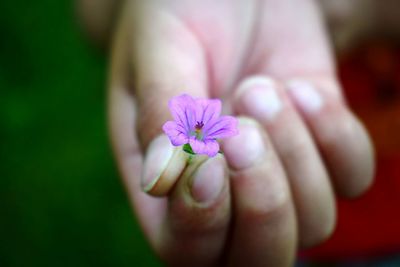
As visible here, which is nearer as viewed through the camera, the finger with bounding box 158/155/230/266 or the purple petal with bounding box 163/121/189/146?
the purple petal with bounding box 163/121/189/146

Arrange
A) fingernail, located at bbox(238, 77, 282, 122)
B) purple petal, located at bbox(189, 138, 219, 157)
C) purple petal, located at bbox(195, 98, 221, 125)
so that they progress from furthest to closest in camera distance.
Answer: fingernail, located at bbox(238, 77, 282, 122)
purple petal, located at bbox(195, 98, 221, 125)
purple petal, located at bbox(189, 138, 219, 157)

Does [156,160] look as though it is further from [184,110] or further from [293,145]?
[293,145]

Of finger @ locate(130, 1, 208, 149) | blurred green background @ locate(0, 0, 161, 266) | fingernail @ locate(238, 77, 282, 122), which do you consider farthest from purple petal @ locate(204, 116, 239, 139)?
blurred green background @ locate(0, 0, 161, 266)

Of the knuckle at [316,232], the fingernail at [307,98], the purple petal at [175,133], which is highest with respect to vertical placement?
the fingernail at [307,98]

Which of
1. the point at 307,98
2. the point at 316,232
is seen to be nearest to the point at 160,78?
the point at 307,98

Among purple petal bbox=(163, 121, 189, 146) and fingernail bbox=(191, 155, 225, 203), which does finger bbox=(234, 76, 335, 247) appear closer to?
fingernail bbox=(191, 155, 225, 203)

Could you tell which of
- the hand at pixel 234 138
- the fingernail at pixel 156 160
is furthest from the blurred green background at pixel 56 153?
the fingernail at pixel 156 160

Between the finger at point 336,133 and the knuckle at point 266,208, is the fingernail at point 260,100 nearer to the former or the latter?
the finger at point 336,133
